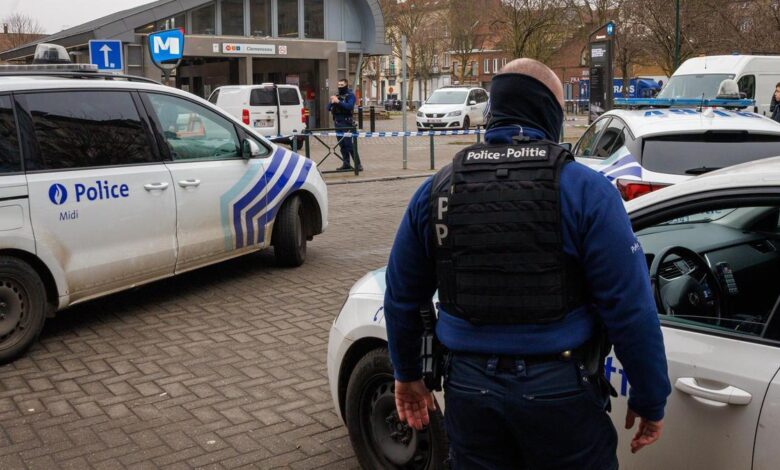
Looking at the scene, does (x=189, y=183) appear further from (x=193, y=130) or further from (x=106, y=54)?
(x=106, y=54)

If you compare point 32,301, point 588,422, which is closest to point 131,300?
point 32,301

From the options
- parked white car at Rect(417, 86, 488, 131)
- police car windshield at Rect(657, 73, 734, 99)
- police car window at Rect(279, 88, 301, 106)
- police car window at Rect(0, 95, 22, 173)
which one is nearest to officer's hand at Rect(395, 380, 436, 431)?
police car window at Rect(0, 95, 22, 173)

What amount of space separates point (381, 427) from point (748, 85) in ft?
64.1

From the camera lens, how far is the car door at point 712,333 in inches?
103

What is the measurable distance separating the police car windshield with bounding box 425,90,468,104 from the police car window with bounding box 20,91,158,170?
1055 inches

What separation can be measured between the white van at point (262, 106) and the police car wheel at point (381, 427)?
23.0m

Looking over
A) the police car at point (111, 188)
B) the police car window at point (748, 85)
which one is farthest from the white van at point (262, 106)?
the police car at point (111, 188)

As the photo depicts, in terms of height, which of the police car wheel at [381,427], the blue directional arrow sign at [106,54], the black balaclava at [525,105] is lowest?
the police car wheel at [381,427]

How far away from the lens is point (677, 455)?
275 cm

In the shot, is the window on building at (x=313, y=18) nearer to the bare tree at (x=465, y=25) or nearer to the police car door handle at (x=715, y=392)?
the bare tree at (x=465, y=25)

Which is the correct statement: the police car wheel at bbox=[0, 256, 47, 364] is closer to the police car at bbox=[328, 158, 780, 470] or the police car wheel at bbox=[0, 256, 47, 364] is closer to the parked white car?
the police car at bbox=[328, 158, 780, 470]

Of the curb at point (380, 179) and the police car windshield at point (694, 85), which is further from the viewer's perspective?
the police car windshield at point (694, 85)

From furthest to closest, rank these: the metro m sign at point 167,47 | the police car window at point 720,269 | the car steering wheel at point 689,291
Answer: the metro m sign at point 167,47
the car steering wheel at point 689,291
the police car window at point 720,269

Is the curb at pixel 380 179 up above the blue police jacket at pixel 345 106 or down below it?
below
